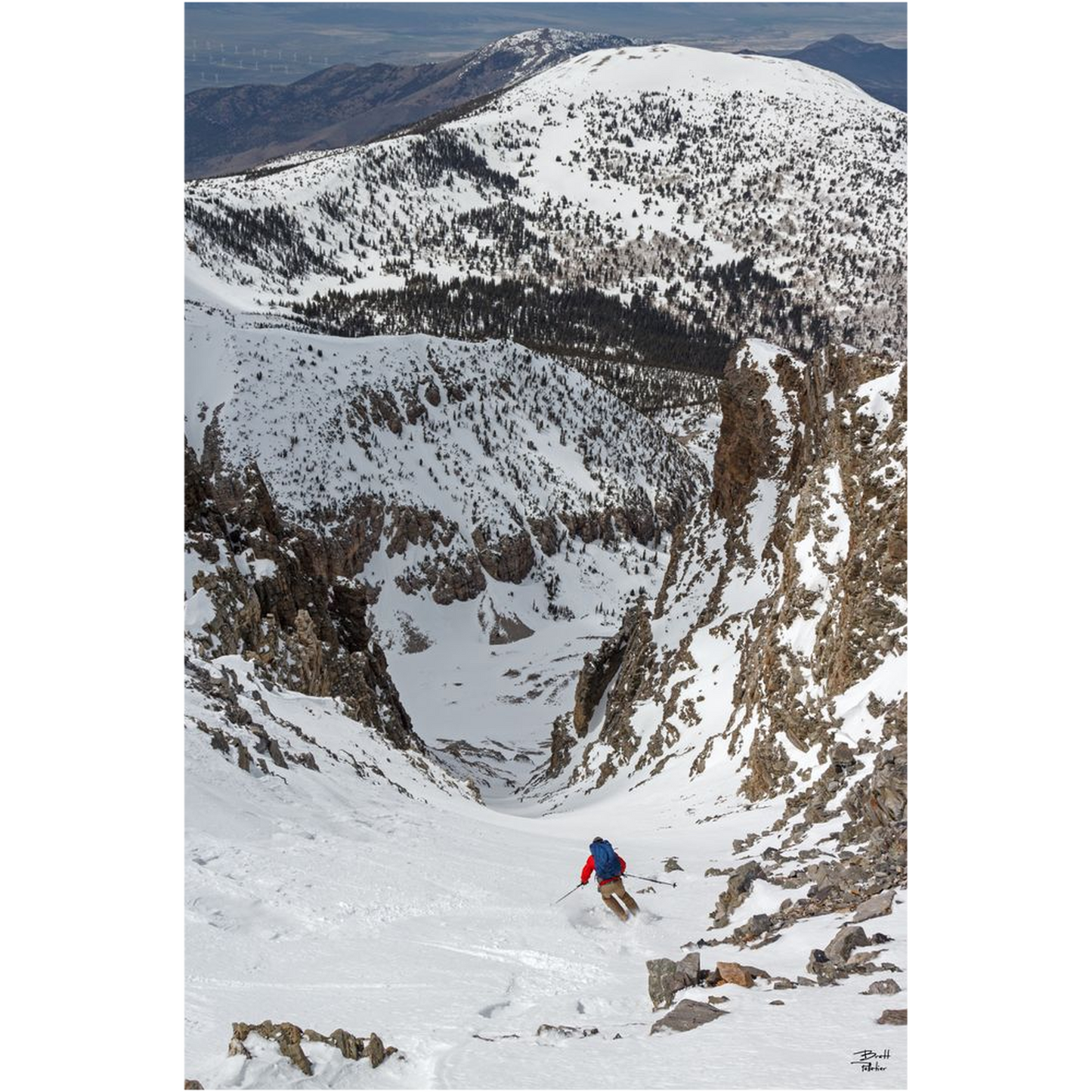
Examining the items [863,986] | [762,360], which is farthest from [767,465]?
[863,986]

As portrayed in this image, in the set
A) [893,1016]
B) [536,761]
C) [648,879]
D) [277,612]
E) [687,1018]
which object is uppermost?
[277,612]

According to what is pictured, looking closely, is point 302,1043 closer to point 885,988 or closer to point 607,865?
point 885,988

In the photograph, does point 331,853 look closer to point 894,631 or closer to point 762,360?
point 894,631

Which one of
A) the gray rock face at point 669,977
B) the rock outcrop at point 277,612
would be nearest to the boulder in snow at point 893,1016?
the gray rock face at point 669,977
